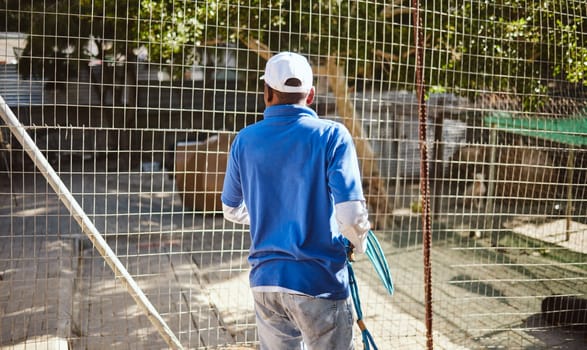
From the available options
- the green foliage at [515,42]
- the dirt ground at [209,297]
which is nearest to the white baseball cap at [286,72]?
the dirt ground at [209,297]

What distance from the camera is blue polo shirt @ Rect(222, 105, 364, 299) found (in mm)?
2312

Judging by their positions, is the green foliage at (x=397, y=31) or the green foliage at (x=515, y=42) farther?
the green foliage at (x=515, y=42)

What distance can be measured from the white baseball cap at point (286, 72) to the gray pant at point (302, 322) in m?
0.81

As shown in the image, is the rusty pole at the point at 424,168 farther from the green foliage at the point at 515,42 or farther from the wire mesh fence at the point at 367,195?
the green foliage at the point at 515,42

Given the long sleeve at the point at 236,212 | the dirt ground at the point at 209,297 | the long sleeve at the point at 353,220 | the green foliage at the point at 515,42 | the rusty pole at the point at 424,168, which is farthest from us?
the green foliage at the point at 515,42

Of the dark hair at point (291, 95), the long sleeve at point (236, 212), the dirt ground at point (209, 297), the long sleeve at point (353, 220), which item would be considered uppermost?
the dark hair at point (291, 95)

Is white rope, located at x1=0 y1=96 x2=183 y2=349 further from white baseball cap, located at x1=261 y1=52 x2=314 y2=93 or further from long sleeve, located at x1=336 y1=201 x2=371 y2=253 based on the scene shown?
long sleeve, located at x1=336 y1=201 x2=371 y2=253

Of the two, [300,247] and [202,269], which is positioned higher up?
[300,247]

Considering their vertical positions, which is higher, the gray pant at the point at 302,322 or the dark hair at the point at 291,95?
the dark hair at the point at 291,95

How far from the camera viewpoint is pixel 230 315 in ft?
18.1

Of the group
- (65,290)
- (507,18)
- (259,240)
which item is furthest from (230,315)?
(507,18)

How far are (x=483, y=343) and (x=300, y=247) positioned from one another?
3077mm

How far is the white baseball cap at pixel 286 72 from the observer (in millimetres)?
2404

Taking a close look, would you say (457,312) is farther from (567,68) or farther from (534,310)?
(567,68)
